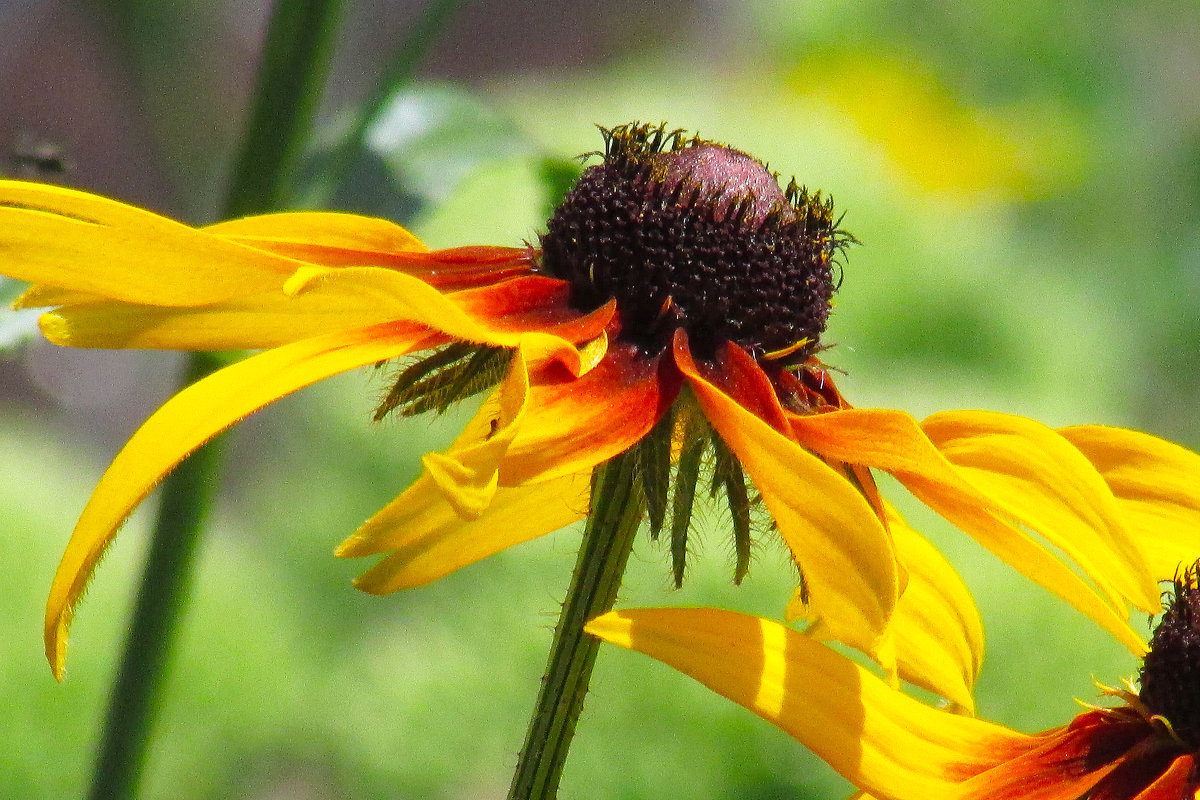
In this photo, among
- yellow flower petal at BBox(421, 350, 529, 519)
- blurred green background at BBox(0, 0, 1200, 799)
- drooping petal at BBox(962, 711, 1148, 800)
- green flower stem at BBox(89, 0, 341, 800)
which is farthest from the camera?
blurred green background at BBox(0, 0, 1200, 799)

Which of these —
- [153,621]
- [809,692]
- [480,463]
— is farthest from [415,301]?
[153,621]

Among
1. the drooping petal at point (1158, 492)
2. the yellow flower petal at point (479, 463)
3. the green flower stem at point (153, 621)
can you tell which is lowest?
the green flower stem at point (153, 621)

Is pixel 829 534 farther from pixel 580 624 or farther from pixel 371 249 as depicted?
pixel 371 249

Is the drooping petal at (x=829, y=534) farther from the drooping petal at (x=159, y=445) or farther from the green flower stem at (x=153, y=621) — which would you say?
the green flower stem at (x=153, y=621)

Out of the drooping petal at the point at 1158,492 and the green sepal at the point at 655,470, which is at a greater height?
the drooping petal at the point at 1158,492

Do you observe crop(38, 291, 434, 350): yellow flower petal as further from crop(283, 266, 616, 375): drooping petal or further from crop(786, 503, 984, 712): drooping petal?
crop(786, 503, 984, 712): drooping petal

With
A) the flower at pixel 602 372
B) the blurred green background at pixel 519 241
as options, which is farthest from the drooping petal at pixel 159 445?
the blurred green background at pixel 519 241

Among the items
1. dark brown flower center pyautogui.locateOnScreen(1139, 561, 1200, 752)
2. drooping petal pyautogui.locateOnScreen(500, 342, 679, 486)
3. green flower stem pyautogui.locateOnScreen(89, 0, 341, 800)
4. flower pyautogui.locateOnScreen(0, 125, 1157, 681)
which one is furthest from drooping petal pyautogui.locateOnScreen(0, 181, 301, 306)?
dark brown flower center pyautogui.locateOnScreen(1139, 561, 1200, 752)
